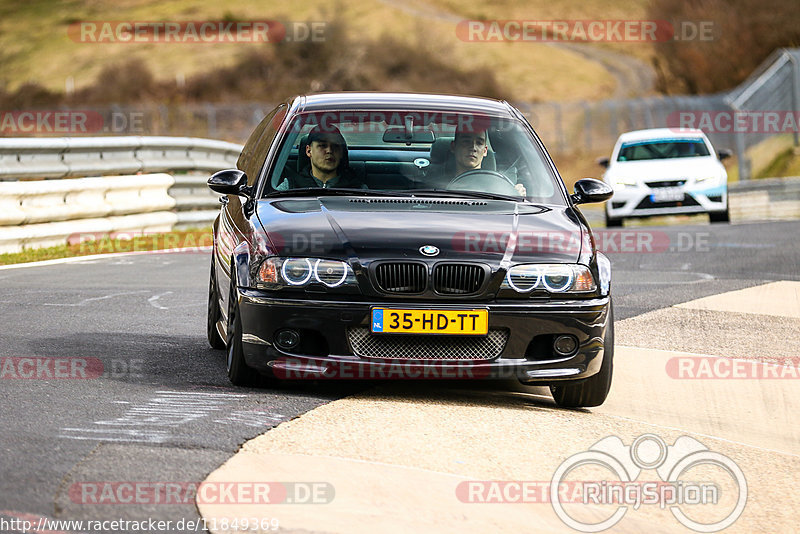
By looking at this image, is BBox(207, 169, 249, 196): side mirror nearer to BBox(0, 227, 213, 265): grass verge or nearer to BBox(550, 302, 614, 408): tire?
BBox(550, 302, 614, 408): tire

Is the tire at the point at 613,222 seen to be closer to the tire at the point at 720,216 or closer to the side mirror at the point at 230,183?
the tire at the point at 720,216

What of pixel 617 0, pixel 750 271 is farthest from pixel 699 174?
pixel 617 0

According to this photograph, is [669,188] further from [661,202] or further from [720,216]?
[720,216]

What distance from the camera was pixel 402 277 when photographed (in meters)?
6.85

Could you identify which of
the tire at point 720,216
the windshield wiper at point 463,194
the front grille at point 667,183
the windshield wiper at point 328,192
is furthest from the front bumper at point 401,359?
the tire at point 720,216

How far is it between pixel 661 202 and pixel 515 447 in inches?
676

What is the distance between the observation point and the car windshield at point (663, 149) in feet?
79.5

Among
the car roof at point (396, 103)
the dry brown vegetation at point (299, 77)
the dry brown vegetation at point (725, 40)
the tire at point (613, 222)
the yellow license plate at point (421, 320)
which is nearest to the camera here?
the yellow license plate at point (421, 320)

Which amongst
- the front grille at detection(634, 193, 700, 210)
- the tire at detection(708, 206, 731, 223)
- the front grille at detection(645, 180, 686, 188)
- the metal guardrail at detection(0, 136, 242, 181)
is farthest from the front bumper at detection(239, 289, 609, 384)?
the tire at detection(708, 206, 731, 223)

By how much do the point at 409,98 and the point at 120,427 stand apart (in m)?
3.29

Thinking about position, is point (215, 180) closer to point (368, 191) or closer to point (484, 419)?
point (368, 191)

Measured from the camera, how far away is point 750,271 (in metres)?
14.6

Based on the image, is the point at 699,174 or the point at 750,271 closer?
the point at 750,271

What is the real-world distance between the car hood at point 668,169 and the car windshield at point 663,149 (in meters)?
0.54
